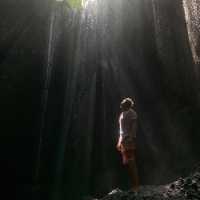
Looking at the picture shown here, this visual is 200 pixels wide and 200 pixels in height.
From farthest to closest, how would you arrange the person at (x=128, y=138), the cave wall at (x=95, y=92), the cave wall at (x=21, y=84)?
1. the cave wall at (x=21, y=84)
2. the cave wall at (x=95, y=92)
3. the person at (x=128, y=138)

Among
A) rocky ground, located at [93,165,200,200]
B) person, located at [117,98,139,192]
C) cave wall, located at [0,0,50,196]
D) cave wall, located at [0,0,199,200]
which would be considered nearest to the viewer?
rocky ground, located at [93,165,200,200]

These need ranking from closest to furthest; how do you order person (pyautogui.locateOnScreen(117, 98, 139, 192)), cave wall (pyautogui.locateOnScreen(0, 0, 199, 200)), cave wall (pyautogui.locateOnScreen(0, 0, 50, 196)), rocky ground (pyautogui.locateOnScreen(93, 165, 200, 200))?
rocky ground (pyautogui.locateOnScreen(93, 165, 200, 200)), person (pyautogui.locateOnScreen(117, 98, 139, 192)), cave wall (pyautogui.locateOnScreen(0, 0, 199, 200)), cave wall (pyautogui.locateOnScreen(0, 0, 50, 196))

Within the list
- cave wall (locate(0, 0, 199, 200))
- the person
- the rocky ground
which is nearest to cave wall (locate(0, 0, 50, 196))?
cave wall (locate(0, 0, 199, 200))

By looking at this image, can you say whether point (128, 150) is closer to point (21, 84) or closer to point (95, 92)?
point (21, 84)

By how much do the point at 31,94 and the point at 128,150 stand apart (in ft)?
31.1

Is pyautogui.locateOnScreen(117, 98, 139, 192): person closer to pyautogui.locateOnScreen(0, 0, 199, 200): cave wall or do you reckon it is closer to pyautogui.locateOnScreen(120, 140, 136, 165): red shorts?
pyautogui.locateOnScreen(120, 140, 136, 165): red shorts

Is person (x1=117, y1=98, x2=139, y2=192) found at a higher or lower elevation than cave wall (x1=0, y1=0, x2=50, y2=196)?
lower

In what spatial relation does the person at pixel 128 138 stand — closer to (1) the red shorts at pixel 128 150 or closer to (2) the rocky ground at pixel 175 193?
(1) the red shorts at pixel 128 150

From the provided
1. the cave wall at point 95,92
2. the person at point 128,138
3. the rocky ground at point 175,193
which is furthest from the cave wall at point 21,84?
the rocky ground at point 175,193

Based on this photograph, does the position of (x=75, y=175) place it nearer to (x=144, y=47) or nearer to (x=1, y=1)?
(x=144, y=47)

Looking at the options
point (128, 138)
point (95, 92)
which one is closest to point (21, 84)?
point (95, 92)

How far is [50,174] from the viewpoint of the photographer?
15.1 m

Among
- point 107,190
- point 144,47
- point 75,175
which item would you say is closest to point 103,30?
point 144,47

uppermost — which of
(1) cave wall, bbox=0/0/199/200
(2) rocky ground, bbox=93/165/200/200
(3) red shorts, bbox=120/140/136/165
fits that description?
(1) cave wall, bbox=0/0/199/200
